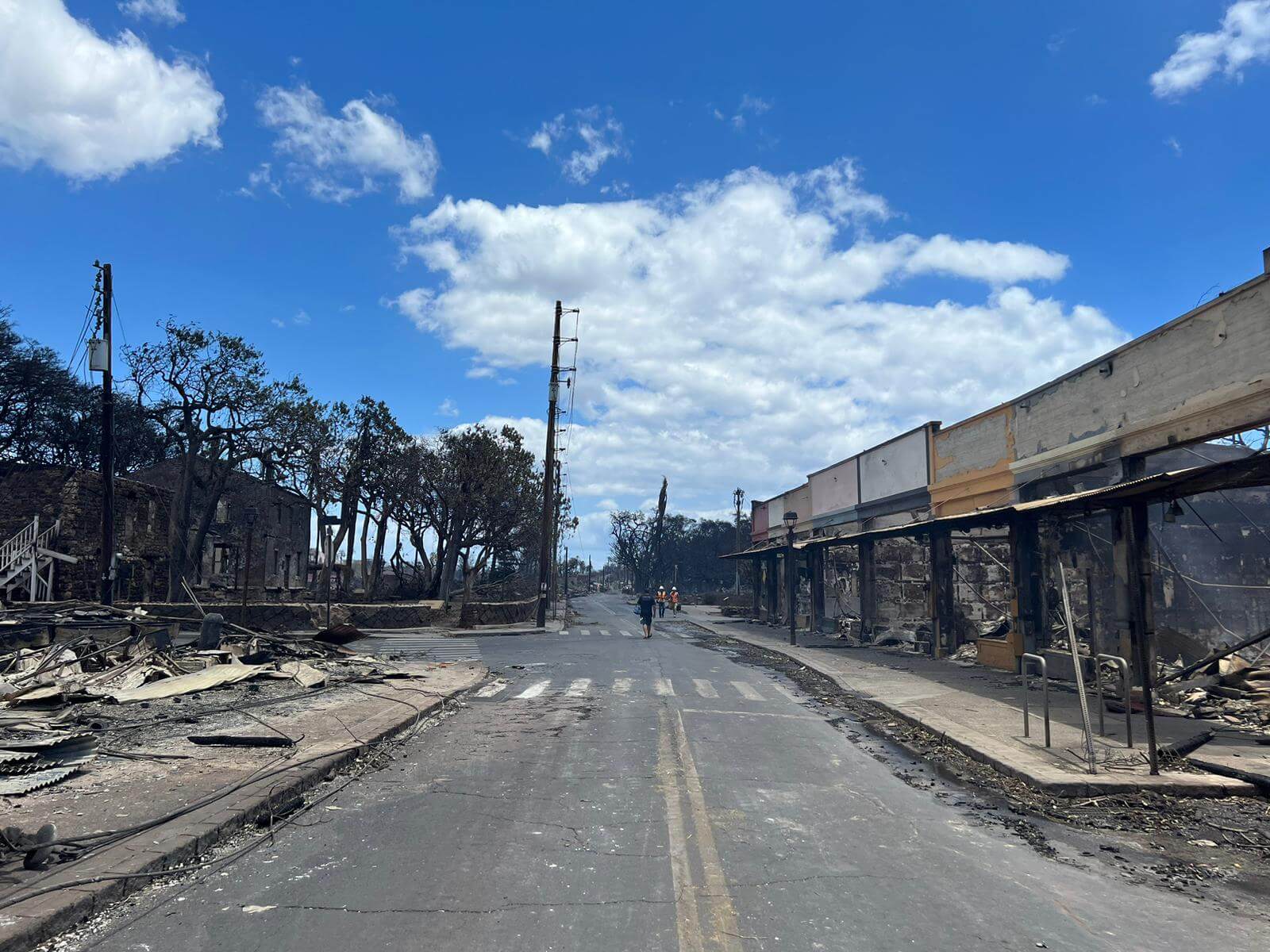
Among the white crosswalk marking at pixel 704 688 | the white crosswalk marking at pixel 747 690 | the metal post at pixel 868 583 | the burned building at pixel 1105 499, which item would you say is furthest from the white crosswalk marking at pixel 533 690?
the metal post at pixel 868 583

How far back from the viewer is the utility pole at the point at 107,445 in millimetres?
22109

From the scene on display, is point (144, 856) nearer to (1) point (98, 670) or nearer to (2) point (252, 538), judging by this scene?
(1) point (98, 670)

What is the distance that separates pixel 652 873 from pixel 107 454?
22625 mm

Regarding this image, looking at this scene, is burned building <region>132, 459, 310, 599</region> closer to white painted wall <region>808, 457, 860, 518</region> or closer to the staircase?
the staircase

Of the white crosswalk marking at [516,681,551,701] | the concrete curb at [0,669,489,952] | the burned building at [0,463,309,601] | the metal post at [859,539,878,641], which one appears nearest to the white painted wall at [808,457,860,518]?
the metal post at [859,539,878,641]

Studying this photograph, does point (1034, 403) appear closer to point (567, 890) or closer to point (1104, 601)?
point (1104, 601)

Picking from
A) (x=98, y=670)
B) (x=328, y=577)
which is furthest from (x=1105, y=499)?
(x=328, y=577)

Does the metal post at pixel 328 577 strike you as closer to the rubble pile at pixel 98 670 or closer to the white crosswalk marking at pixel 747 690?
the rubble pile at pixel 98 670

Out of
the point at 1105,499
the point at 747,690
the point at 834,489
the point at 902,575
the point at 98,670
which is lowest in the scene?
the point at 747,690

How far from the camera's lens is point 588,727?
11.2 metres

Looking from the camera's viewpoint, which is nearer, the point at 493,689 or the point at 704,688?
the point at 493,689

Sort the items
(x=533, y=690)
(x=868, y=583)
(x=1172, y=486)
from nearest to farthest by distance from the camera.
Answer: (x=1172, y=486), (x=533, y=690), (x=868, y=583)

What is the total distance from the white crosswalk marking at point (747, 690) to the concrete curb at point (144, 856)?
8.04 metres

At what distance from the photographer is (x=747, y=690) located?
16.0 m
